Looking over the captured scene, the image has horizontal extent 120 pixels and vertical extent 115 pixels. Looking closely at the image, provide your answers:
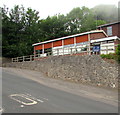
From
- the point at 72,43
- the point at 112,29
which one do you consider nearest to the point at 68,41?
the point at 72,43

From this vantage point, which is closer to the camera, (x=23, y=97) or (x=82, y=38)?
(x=23, y=97)

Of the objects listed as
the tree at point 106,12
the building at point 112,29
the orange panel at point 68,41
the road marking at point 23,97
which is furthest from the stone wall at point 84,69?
the tree at point 106,12

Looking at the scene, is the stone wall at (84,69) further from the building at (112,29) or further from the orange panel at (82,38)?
the building at (112,29)

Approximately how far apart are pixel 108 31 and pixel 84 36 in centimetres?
630

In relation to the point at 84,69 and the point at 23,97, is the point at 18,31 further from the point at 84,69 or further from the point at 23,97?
the point at 23,97

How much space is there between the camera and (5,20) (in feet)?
132

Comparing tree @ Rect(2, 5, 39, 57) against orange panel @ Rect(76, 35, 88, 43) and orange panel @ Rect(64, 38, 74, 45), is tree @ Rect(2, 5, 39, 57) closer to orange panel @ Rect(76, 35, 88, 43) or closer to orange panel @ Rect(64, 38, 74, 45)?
orange panel @ Rect(64, 38, 74, 45)

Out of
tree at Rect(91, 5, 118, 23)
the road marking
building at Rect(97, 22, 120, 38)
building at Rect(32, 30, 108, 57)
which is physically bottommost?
the road marking

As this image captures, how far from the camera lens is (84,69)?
1731 centimetres

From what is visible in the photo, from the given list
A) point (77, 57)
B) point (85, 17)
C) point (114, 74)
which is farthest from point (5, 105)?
point (85, 17)

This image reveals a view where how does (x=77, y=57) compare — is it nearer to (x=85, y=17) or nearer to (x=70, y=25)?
(x=70, y=25)

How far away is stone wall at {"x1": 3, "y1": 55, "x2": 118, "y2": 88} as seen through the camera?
1487cm

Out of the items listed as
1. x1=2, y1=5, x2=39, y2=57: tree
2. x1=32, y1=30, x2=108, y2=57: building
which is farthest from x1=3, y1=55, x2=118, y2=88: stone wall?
x1=2, y1=5, x2=39, y2=57: tree

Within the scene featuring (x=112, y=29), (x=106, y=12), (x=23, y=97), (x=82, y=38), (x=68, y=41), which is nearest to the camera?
Answer: (x=23, y=97)
